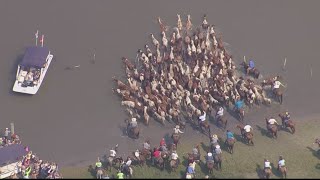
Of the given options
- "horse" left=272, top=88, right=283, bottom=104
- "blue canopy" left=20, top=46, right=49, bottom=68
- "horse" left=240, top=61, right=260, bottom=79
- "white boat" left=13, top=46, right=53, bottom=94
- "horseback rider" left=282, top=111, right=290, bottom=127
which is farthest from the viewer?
"horse" left=240, top=61, right=260, bottom=79

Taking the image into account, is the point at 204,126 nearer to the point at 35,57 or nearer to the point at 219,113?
the point at 219,113

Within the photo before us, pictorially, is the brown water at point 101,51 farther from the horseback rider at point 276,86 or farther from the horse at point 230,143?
the horse at point 230,143

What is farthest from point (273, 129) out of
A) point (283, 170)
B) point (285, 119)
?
point (283, 170)

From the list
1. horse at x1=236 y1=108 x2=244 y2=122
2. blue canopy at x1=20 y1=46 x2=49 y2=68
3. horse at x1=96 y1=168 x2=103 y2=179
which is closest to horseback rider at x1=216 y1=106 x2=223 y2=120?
horse at x1=236 y1=108 x2=244 y2=122

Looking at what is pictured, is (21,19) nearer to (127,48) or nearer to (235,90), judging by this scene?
(127,48)

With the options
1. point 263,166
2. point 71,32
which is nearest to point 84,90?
point 71,32

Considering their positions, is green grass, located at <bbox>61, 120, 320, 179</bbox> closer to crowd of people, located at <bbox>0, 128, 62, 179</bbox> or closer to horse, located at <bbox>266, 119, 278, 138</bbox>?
horse, located at <bbox>266, 119, 278, 138</bbox>

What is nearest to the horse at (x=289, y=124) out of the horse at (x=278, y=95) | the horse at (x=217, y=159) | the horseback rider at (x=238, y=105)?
the horse at (x=278, y=95)

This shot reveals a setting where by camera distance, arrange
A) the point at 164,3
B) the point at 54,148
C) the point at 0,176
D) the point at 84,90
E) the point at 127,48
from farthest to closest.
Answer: the point at 164,3
the point at 127,48
the point at 84,90
the point at 54,148
the point at 0,176
